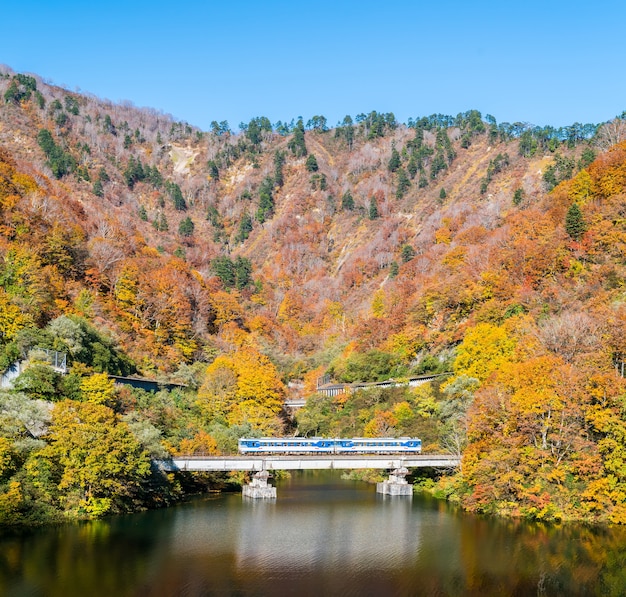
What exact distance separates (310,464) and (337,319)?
82273 millimetres

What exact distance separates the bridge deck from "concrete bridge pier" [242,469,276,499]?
734 millimetres

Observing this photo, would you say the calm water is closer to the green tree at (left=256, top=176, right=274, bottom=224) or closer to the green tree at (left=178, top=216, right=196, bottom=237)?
the green tree at (left=178, top=216, right=196, bottom=237)

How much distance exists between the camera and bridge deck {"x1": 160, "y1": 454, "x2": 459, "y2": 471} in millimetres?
58000

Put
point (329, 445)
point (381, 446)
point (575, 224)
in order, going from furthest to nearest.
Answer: point (575, 224) < point (381, 446) < point (329, 445)

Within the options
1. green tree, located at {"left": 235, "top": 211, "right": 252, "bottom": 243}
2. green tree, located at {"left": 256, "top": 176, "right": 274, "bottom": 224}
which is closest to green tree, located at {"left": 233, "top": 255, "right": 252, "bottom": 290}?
green tree, located at {"left": 235, "top": 211, "right": 252, "bottom": 243}

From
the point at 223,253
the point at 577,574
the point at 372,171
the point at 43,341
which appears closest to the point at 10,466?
the point at 43,341

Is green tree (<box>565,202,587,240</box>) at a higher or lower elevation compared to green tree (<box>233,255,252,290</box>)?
lower

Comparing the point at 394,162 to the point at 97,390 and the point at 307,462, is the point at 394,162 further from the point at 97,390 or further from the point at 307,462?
the point at 97,390

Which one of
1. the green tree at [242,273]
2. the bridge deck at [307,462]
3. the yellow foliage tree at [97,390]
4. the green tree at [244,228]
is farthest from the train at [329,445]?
the green tree at [244,228]

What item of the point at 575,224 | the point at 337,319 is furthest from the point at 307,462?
the point at 337,319

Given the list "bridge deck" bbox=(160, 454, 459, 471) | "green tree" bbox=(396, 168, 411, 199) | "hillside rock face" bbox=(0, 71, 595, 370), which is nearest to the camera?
"bridge deck" bbox=(160, 454, 459, 471)

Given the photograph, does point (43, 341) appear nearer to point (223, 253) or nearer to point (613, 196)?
point (613, 196)

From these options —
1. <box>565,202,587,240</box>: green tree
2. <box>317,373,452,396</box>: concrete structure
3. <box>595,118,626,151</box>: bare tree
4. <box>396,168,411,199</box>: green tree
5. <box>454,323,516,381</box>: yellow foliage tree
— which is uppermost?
<box>396,168,411,199</box>: green tree

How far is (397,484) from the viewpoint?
2462 inches
